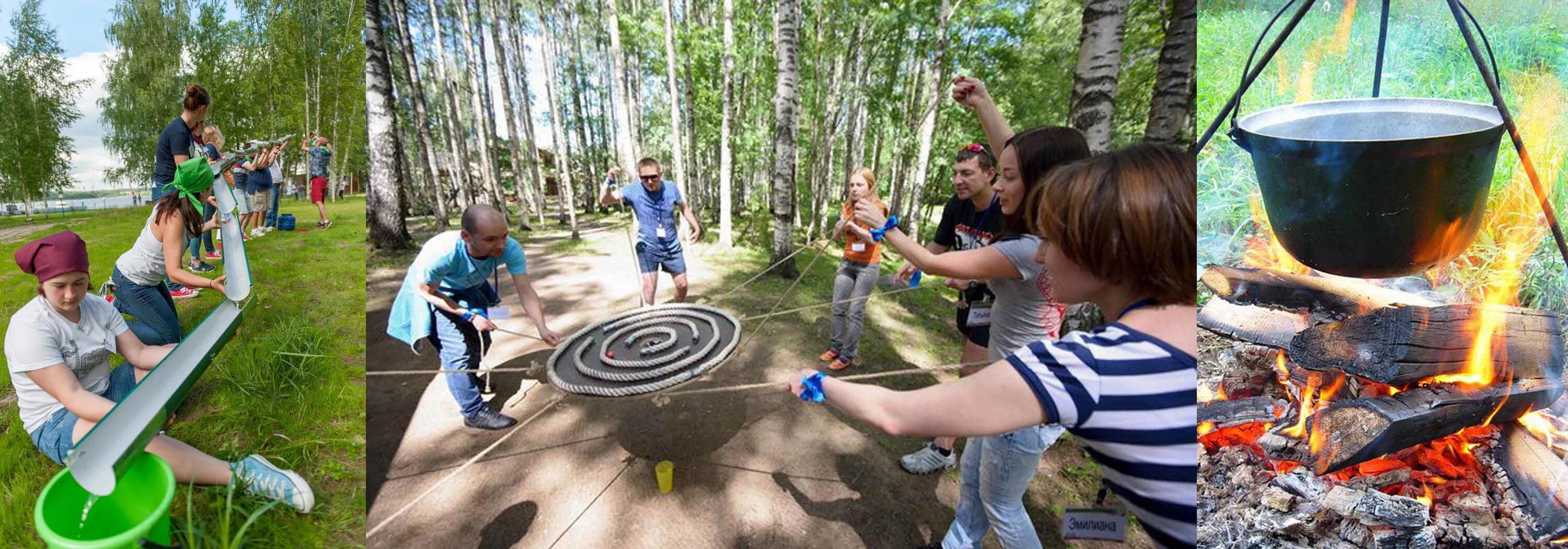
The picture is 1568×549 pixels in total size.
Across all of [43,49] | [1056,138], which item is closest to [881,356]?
[1056,138]

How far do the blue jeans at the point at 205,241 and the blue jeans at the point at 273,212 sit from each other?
151mm

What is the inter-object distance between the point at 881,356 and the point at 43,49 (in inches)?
181

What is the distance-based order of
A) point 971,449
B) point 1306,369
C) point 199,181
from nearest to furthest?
point 1306,369 < point 199,181 < point 971,449

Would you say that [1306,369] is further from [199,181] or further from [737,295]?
[737,295]

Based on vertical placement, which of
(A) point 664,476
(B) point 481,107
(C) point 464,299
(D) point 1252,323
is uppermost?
(B) point 481,107

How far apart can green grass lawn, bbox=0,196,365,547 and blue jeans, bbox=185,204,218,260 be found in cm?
10

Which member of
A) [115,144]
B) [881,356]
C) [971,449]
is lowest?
[881,356]

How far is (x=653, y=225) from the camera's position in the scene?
4.52 meters

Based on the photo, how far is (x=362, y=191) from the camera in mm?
2127

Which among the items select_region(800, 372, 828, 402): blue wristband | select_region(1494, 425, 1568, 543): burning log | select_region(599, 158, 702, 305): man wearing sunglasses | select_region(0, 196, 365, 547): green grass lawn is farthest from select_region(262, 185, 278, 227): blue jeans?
select_region(1494, 425, 1568, 543): burning log

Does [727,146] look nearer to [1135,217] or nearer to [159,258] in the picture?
[159,258]

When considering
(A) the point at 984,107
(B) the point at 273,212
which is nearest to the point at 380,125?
(B) the point at 273,212

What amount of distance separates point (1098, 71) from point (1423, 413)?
2.60 metres

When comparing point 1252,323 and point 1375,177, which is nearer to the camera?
point 1375,177
